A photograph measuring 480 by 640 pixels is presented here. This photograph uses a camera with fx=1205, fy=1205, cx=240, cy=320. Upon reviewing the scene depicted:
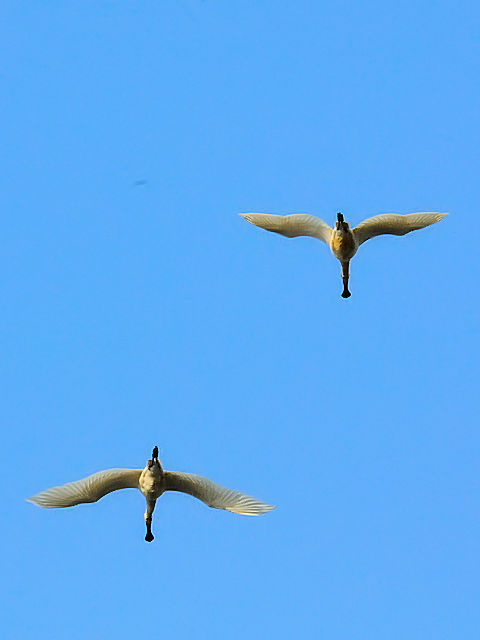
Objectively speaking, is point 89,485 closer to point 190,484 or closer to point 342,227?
point 190,484

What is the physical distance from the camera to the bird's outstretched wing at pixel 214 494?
30.7 meters

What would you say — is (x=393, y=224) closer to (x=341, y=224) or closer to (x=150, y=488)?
(x=341, y=224)

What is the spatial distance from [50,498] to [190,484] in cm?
365

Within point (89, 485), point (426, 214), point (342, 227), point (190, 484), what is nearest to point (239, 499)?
point (190, 484)

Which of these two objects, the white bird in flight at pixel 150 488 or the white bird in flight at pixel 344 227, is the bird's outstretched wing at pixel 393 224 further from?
the white bird in flight at pixel 150 488

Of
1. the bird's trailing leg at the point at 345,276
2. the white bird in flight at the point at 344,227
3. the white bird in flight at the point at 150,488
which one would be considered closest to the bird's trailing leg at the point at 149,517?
the white bird in flight at the point at 150,488

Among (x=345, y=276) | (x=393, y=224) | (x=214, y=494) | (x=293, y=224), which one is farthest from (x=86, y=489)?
(x=393, y=224)

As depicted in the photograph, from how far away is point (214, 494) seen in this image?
31.2 metres

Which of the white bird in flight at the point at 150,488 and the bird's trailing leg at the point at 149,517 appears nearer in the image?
the white bird in flight at the point at 150,488

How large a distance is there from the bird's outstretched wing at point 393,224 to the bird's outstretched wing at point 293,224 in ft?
3.38

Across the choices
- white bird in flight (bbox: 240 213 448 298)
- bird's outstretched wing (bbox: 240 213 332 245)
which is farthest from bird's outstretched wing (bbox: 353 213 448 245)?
bird's outstretched wing (bbox: 240 213 332 245)

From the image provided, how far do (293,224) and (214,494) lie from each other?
867 centimetres

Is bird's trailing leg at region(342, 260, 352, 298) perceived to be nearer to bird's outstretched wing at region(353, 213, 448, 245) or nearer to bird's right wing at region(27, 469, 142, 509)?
bird's outstretched wing at region(353, 213, 448, 245)

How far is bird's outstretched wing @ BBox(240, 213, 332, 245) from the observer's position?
34.8 metres
